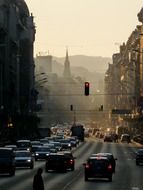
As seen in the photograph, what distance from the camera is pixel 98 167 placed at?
2024 inches

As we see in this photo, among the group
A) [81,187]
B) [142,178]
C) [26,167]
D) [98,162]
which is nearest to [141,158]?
[26,167]

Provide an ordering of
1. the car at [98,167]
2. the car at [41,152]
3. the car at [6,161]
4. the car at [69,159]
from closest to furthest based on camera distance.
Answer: the car at [98,167] < the car at [6,161] < the car at [69,159] < the car at [41,152]

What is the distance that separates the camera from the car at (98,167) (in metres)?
51.4

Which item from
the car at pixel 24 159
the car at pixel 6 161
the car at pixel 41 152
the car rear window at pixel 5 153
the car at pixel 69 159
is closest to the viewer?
the car at pixel 6 161

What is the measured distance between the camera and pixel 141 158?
81000 mm

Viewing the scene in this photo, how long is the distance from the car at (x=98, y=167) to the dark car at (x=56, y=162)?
8496 millimetres

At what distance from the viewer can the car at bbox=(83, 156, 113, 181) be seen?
169 feet

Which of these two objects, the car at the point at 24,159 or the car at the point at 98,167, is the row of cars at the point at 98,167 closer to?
the car at the point at 98,167

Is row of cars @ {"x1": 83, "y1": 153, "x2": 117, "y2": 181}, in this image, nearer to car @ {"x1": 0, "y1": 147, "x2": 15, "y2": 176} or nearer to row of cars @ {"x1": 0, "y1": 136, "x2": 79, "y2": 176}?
car @ {"x1": 0, "y1": 147, "x2": 15, "y2": 176}

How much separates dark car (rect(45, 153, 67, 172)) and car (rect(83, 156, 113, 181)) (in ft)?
27.9

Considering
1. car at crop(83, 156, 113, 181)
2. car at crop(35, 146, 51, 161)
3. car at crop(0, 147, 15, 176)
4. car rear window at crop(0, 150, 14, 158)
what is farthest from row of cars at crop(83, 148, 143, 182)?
car at crop(35, 146, 51, 161)

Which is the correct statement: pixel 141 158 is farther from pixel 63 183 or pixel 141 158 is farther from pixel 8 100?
pixel 8 100

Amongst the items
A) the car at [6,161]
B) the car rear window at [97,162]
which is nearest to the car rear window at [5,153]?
the car at [6,161]

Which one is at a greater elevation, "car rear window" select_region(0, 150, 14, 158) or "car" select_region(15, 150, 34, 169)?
"car rear window" select_region(0, 150, 14, 158)
